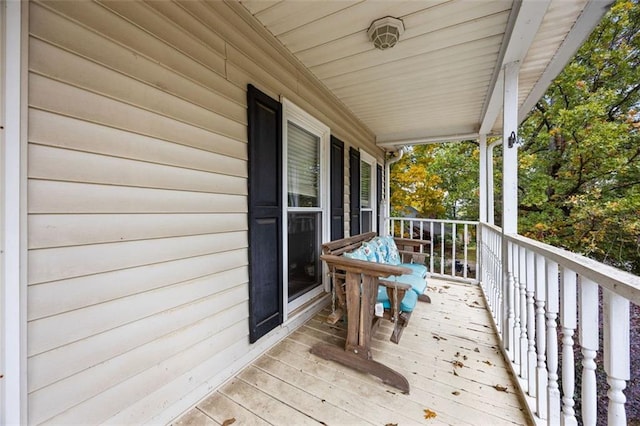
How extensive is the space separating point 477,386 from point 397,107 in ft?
11.0

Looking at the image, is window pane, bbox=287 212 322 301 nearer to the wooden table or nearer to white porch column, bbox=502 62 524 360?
the wooden table

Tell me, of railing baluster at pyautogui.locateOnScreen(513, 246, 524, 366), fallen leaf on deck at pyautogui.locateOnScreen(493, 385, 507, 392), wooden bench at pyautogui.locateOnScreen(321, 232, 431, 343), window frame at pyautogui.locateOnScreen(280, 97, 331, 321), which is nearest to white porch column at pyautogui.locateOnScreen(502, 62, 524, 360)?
railing baluster at pyautogui.locateOnScreen(513, 246, 524, 366)

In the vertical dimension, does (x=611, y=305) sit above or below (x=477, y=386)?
above

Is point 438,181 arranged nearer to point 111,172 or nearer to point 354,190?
point 354,190

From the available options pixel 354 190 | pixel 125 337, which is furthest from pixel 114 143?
pixel 354 190

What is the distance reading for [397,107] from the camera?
367cm

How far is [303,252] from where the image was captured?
2.91m

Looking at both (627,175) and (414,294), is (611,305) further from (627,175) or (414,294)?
(627,175)

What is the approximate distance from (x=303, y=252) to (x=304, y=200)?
600mm

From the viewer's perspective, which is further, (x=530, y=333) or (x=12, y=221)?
(x=530, y=333)

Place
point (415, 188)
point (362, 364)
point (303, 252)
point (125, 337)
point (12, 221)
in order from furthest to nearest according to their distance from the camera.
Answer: point (415, 188)
point (303, 252)
point (362, 364)
point (125, 337)
point (12, 221)

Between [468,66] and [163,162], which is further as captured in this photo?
[468,66]

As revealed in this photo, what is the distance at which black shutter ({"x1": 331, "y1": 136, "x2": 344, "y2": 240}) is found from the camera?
10.9ft

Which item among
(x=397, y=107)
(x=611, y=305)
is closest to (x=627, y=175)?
(x=397, y=107)
